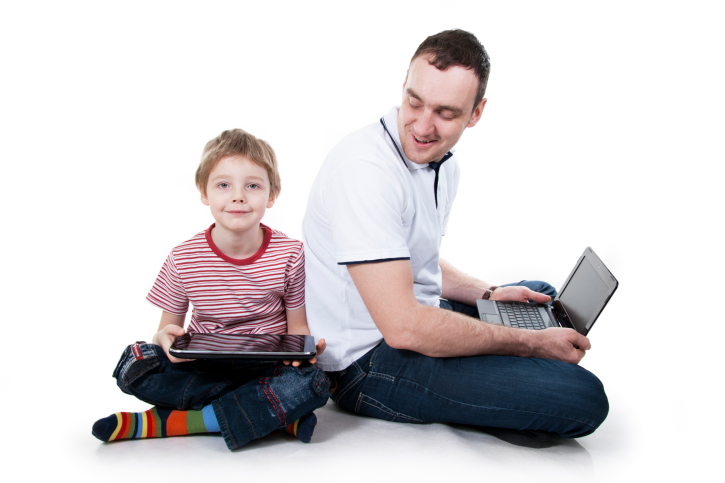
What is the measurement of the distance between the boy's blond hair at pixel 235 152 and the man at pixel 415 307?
0.81ft

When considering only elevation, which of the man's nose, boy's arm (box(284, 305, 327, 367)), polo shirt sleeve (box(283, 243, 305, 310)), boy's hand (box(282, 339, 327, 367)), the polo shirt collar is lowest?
boy's arm (box(284, 305, 327, 367))

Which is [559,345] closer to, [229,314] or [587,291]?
[587,291]

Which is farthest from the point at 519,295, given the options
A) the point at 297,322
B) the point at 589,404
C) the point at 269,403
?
the point at 269,403

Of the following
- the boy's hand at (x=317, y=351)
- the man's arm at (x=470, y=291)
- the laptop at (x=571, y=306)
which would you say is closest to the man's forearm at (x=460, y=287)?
the man's arm at (x=470, y=291)

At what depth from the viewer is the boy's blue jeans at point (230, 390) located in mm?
1812

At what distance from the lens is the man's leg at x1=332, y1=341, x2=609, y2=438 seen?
191 centimetres

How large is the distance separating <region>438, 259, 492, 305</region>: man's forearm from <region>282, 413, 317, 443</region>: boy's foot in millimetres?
1004

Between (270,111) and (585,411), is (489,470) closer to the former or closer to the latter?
(585,411)

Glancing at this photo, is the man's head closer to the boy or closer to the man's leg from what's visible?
the boy

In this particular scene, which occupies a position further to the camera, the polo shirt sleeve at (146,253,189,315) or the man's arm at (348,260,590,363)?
the polo shirt sleeve at (146,253,189,315)

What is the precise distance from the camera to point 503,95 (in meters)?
3.63

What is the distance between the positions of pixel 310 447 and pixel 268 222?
1.53 metres

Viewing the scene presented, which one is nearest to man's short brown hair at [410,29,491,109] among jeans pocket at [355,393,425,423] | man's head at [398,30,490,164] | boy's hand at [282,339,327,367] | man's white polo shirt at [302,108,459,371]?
man's head at [398,30,490,164]

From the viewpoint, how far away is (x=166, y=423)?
1.89 m
